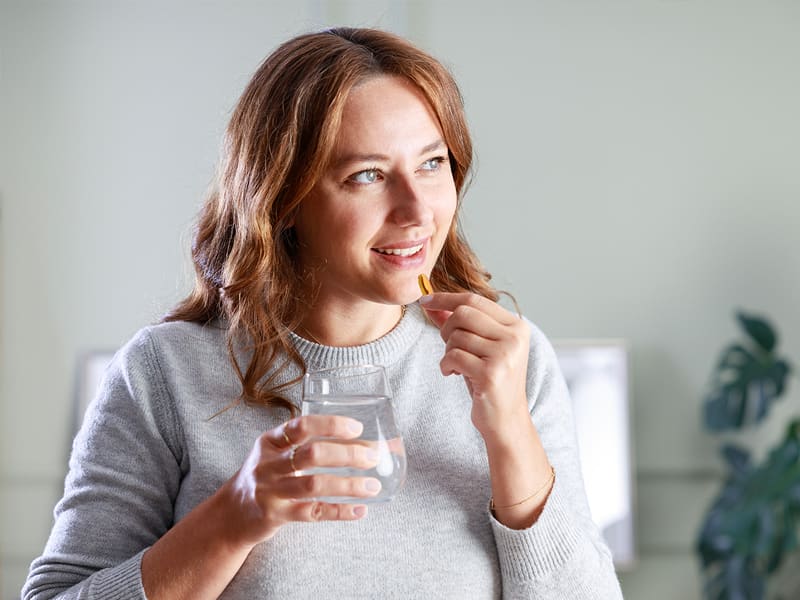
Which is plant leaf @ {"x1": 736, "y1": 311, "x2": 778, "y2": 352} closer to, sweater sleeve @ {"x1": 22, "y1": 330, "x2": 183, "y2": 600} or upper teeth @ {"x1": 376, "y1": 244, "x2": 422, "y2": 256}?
upper teeth @ {"x1": 376, "y1": 244, "x2": 422, "y2": 256}

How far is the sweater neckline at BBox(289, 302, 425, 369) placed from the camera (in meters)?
1.37

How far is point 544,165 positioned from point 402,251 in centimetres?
248

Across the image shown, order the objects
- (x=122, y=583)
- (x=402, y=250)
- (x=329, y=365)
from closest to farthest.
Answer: (x=122, y=583), (x=402, y=250), (x=329, y=365)

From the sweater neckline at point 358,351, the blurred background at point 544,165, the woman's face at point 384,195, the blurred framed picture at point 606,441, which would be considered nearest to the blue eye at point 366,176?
the woman's face at point 384,195

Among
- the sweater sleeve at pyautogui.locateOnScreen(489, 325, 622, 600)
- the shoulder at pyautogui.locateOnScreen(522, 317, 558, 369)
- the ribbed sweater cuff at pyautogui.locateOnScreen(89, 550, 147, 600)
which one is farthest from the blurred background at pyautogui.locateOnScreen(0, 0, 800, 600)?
the ribbed sweater cuff at pyautogui.locateOnScreen(89, 550, 147, 600)

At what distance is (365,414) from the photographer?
0.97 metres

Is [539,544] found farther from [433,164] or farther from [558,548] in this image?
[433,164]

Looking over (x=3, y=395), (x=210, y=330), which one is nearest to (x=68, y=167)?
(x=3, y=395)

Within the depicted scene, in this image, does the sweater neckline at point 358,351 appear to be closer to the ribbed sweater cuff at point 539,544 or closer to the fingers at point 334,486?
the ribbed sweater cuff at point 539,544

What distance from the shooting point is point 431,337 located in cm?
145

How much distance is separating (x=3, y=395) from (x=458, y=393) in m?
2.70

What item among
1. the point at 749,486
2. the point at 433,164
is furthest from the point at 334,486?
the point at 749,486

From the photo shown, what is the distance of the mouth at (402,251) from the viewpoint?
48.6 inches

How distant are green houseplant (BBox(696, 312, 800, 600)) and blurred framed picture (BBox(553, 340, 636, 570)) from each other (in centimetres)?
28
